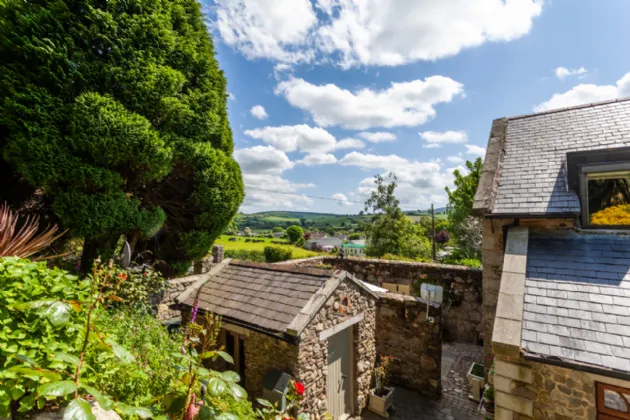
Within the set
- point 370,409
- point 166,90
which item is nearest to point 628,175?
point 370,409

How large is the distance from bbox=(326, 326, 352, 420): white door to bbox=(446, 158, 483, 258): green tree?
564 inches

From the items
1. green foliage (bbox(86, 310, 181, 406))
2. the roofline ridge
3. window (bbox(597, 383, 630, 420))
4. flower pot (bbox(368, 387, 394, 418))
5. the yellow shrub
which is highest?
the roofline ridge

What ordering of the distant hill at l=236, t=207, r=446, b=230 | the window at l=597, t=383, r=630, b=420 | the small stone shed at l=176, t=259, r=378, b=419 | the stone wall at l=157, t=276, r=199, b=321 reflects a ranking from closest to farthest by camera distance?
the window at l=597, t=383, r=630, b=420 < the small stone shed at l=176, t=259, r=378, b=419 < the stone wall at l=157, t=276, r=199, b=321 < the distant hill at l=236, t=207, r=446, b=230

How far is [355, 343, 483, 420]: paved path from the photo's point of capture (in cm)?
660

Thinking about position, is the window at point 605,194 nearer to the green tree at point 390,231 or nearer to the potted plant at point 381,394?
the potted plant at point 381,394

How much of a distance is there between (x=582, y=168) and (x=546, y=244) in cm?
191

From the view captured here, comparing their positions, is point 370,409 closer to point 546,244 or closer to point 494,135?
point 546,244

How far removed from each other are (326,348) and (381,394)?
2.53 metres

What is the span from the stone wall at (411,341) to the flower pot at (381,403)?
1122 millimetres

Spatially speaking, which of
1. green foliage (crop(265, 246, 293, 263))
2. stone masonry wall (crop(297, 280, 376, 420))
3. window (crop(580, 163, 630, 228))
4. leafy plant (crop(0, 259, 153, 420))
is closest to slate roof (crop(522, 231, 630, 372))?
window (crop(580, 163, 630, 228))

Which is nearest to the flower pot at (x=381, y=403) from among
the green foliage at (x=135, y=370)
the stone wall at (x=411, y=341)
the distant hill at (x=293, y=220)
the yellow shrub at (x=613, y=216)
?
the stone wall at (x=411, y=341)

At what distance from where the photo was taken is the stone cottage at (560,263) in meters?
3.74

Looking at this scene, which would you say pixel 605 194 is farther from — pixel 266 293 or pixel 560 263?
pixel 266 293

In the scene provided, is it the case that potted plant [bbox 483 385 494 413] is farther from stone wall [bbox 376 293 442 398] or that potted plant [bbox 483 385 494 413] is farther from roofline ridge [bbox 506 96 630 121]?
roofline ridge [bbox 506 96 630 121]
